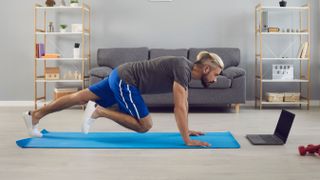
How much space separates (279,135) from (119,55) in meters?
2.96

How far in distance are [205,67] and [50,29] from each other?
11.3 feet

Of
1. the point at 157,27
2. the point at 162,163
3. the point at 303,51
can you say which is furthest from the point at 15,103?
the point at 162,163

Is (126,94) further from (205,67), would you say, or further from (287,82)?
(287,82)

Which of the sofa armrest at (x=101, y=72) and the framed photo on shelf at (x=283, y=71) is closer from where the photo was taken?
the sofa armrest at (x=101, y=72)

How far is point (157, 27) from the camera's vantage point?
611 cm

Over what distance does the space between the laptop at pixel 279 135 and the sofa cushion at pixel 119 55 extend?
8.65 feet

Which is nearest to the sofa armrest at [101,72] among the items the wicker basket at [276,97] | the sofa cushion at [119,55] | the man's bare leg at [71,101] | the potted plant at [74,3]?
the sofa cushion at [119,55]

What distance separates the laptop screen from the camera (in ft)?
10.4

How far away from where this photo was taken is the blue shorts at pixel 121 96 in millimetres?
3059

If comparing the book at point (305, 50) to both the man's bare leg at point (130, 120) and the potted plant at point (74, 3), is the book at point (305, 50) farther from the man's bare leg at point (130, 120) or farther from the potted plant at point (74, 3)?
the man's bare leg at point (130, 120)

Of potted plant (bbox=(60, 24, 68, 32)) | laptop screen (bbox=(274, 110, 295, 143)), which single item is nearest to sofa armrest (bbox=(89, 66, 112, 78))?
potted plant (bbox=(60, 24, 68, 32))

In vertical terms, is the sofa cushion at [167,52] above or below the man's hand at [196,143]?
above

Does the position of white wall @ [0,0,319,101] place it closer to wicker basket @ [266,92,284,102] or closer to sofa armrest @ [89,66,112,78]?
wicker basket @ [266,92,284,102]

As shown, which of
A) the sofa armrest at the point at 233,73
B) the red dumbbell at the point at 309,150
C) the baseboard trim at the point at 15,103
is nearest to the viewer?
the red dumbbell at the point at 309,150
